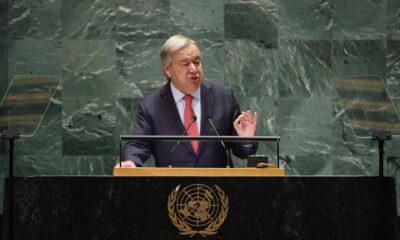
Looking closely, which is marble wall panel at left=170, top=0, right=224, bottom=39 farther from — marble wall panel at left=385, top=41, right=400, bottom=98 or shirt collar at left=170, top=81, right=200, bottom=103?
shirt collar at left=170, top=81, right=200, bottom=103

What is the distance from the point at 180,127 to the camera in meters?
5.60

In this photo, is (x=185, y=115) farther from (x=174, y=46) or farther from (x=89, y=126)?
(x=89, y=126)

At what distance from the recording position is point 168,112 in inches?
223

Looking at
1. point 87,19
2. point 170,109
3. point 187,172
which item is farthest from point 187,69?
point 87,19

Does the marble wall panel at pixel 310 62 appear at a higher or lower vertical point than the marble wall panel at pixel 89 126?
higher

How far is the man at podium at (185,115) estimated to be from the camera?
18.2 ft
